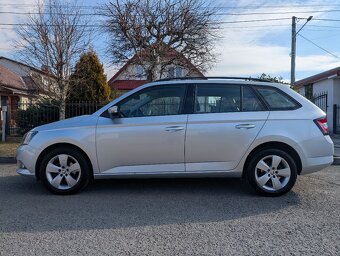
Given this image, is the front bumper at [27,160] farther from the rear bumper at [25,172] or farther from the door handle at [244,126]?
the door handle at [244,126]

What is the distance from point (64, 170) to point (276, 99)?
3.54 meters

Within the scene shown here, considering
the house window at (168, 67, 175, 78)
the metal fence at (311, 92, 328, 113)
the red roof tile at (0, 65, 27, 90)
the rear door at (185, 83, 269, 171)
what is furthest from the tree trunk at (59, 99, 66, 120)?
the metal fence at (311, 92, 328, 113)

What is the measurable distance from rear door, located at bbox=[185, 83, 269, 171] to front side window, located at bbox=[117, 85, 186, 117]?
1.09ft

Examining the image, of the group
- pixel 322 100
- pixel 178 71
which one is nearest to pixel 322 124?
pixel 178 71

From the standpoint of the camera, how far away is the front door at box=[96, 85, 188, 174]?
5.64 meters

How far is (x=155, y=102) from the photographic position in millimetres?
5910

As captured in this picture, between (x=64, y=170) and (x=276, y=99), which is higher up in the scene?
(x=276, y=99)

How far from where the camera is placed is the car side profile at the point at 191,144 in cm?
563

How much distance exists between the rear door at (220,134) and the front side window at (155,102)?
33 cm

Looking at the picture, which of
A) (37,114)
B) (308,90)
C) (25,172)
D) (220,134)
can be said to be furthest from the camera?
(308,90)

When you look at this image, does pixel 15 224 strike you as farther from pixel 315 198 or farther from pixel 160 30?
pixel 160 30

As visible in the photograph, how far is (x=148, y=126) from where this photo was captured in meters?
5.67

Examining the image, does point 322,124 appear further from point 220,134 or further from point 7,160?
point 7,160

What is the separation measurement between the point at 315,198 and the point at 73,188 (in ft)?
12.3
